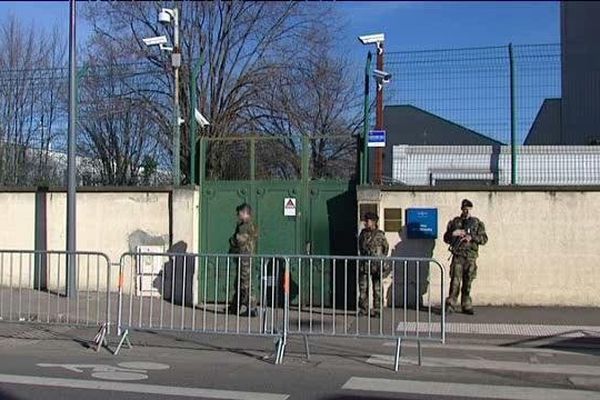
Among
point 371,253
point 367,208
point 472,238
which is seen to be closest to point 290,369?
point 371,253

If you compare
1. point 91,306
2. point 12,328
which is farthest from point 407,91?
point 12,328

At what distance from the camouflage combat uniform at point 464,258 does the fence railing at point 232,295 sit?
12.6 inches

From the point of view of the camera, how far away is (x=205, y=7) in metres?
22.0

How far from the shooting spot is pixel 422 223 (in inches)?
513

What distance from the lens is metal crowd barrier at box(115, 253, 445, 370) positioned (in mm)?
10617

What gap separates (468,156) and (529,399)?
7.73 metres

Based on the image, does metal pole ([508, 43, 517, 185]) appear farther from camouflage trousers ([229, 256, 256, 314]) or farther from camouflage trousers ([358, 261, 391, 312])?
Answer: camouflage trousers ([229, 256, 256, 314])

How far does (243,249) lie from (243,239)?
155mm

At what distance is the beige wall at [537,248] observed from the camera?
12.7 meters

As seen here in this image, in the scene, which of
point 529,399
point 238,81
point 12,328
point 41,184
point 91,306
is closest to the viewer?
point 529,399

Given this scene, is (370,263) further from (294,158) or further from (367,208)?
(294,158)

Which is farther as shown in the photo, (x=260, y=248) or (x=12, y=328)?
(x=260, y=248)

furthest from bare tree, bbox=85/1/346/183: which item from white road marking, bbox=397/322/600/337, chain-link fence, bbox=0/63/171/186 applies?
white road marking, bbox=397/322/600/337

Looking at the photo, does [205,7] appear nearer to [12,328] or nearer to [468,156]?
[468,156]
